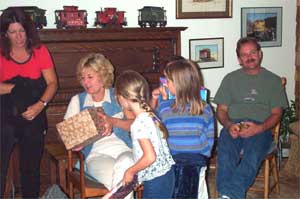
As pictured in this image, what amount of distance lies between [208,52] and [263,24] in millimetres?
719

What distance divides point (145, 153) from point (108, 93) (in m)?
0.84

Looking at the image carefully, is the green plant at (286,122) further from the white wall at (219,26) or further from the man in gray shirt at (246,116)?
the man in gray shirt at (246,116)

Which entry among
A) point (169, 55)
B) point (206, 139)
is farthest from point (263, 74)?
point (206, 139)

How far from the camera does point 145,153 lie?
7.41 ft

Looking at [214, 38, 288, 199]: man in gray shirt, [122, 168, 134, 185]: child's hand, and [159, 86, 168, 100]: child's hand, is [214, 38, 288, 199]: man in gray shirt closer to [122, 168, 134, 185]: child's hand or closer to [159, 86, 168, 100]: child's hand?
[159, 86, 168, 100]: child's hand

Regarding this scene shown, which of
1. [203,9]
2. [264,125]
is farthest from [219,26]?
[264,125]

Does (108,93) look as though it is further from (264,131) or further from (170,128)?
(264,131)

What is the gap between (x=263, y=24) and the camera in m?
4.52

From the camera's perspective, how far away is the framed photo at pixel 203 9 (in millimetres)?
4064

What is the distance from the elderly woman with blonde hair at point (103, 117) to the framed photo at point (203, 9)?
139 centimetres

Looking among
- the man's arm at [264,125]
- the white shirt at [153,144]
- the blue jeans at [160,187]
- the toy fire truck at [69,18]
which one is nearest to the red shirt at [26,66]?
the toy fire truck at [69,18]

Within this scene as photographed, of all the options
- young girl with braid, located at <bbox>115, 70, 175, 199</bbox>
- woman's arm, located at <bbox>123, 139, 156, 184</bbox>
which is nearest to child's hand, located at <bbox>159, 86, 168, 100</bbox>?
young girl with braid, located at <bbox>115, 70, 175, 199</bbox>

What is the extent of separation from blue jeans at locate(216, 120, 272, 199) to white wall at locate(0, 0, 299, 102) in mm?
1212

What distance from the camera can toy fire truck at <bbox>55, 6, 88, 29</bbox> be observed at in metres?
3.41
